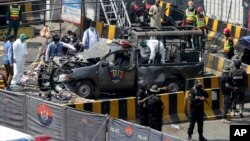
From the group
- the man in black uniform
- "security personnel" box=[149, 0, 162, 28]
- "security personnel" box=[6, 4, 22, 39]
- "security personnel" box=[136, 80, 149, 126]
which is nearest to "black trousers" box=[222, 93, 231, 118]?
the man in black uniform

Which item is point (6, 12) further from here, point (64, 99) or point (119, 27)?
point (64, 99)

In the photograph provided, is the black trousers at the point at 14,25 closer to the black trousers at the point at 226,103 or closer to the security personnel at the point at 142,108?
the black trousers at the point at 226,103

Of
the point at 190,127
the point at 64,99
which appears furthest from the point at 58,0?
the point at 190,127

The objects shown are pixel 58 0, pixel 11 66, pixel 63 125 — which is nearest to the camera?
pixel 63 125

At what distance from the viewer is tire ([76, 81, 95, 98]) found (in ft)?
78.8

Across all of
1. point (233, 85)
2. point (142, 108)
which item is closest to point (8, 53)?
point (142, 108)

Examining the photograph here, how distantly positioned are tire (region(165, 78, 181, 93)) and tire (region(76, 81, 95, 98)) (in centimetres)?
220

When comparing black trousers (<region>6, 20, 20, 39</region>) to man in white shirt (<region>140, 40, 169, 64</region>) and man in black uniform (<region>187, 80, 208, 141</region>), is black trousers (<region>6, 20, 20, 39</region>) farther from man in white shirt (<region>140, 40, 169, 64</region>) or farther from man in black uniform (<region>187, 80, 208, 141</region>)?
man in black uniform (<region>187, 80, 208, 141</region>)

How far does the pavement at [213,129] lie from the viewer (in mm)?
21188

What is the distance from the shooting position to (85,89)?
79.1 ft

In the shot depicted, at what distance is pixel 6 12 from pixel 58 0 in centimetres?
267

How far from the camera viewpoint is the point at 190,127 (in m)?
20.4

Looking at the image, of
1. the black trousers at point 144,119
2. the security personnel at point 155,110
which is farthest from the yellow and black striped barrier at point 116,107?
the security personnel at point 155,110

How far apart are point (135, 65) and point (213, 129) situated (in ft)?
11.0
